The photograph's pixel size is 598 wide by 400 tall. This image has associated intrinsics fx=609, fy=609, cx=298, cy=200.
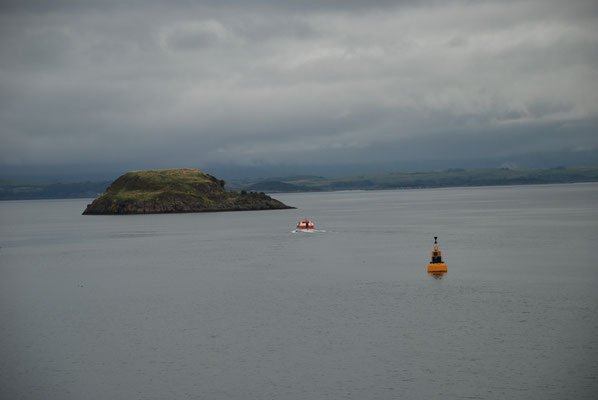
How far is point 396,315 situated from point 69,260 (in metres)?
61.4

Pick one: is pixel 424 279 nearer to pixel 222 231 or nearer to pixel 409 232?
pixel 409 232

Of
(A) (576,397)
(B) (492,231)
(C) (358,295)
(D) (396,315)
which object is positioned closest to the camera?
(A) (576,397)

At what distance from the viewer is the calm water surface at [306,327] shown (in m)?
30.2

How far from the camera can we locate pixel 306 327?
41406mm

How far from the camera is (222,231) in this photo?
138 meters

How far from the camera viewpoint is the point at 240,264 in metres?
77.7

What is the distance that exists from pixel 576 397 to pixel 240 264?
54.2 metres

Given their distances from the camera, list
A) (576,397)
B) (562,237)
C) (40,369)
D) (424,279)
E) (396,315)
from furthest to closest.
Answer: (562,237) → (424,279) → (396,315) → (40,369) → (576,397)

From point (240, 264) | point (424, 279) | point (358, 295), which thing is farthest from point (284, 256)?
point (358, 295)

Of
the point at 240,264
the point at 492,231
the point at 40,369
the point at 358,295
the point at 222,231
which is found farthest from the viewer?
the point at 222,231

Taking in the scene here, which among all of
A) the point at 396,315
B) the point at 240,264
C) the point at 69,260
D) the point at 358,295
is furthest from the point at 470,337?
the point at 69,260

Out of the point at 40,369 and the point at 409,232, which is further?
the point at 409,232

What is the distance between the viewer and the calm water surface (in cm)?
3016

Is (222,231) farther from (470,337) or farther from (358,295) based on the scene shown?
(470,337)
